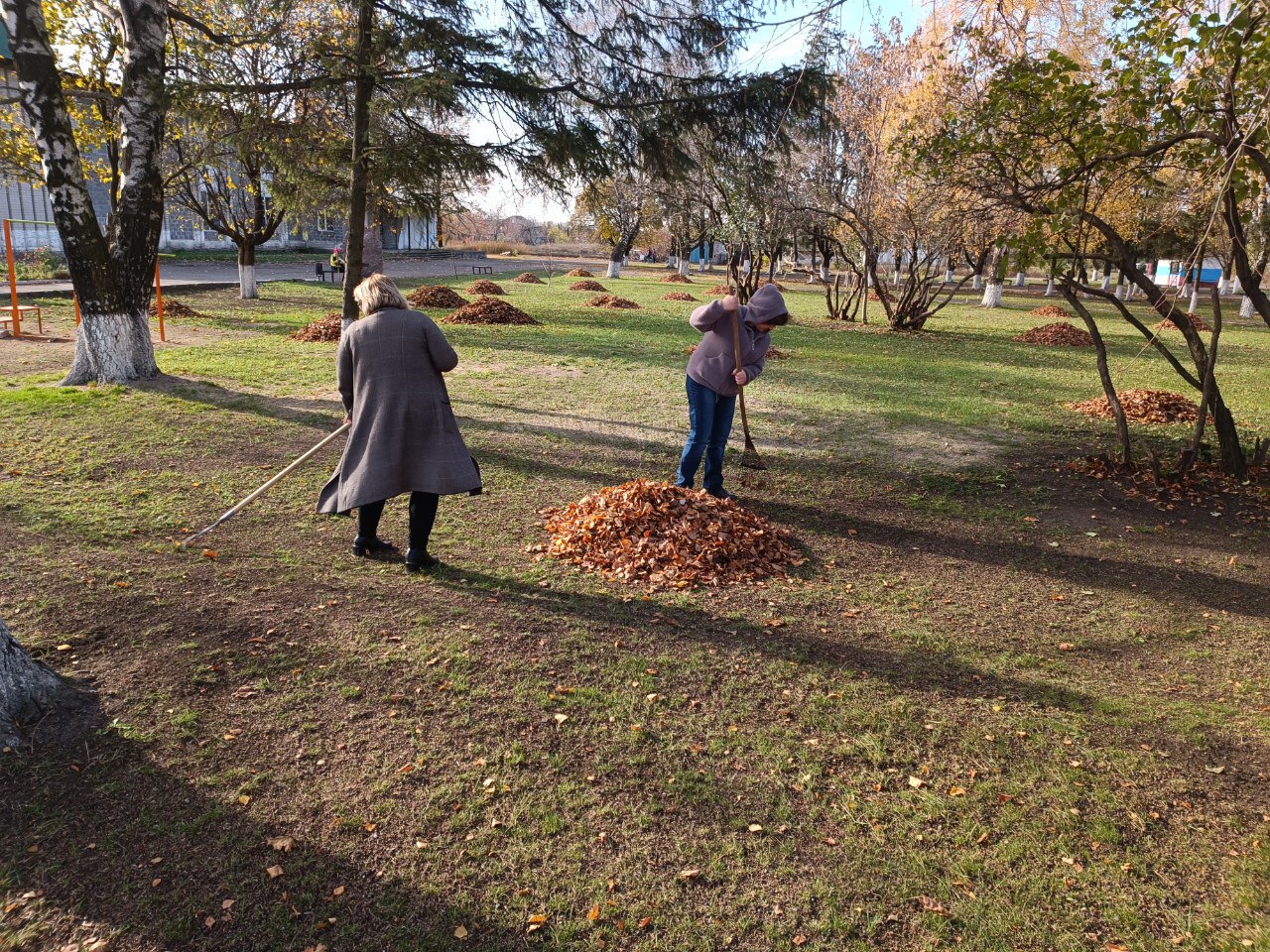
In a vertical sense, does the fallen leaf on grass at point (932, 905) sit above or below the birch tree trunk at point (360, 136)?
below

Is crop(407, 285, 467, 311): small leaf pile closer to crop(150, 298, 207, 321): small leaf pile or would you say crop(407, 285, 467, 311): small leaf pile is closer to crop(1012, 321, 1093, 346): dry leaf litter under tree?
crop(150, 298, 207, 321): small leaf pile

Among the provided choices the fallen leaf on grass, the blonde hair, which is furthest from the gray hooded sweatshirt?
the fallen leaf on grass

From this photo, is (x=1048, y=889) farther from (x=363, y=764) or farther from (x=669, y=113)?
(x=669, y=113)

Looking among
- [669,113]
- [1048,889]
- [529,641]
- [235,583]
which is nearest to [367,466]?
[235,583]

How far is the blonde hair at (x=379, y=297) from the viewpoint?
4.61 metres

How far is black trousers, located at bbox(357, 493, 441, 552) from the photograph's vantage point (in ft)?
15.8

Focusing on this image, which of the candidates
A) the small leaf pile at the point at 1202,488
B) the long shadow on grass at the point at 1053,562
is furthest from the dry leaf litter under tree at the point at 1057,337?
the long shadow on grass at the point at 1053,562

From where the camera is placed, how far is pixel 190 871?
2.57 metres

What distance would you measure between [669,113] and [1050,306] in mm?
30090

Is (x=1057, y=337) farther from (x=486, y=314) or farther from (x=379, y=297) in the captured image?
(x=379, y=297)

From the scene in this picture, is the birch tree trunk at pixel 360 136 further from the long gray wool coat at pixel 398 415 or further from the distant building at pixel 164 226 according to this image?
the distant building at pixel 164 226

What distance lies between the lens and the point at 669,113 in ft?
26.2

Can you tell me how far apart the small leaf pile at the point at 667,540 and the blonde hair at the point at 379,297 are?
1.88 meters

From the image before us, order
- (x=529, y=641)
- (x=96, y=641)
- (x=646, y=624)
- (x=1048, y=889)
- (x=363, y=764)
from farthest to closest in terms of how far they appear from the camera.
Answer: (x=646, y=624) < (x=529, y=641) < (x=96, y=641) < (x=363, y=764) < (x=1048, y=889)
